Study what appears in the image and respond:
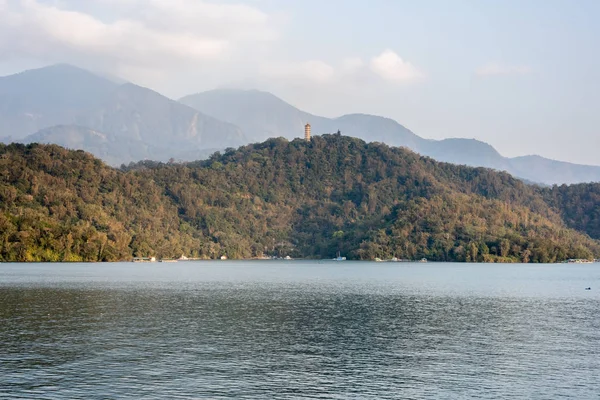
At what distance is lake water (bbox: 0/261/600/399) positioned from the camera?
41.5 m

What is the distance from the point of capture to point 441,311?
275 ft

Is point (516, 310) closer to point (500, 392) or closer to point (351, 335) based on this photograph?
point (351, 335)

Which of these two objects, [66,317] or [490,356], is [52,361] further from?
[490,356]

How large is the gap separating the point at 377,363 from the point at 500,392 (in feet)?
34.6

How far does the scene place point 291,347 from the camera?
5519 cm

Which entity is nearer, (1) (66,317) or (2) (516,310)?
(1) (66,317)

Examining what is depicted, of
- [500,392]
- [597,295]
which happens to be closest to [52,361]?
[500,392]

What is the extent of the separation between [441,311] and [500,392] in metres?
42.9

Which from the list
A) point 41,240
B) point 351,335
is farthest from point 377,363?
point 41,240

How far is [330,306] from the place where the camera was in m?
88.1

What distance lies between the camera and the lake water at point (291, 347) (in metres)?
41.5

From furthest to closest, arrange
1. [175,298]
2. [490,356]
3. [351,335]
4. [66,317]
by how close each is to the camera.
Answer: [175,298] < [66,317] < [351,335] < [490,356]

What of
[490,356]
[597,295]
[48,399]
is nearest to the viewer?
[48,399]

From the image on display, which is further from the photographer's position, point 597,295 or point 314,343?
point 597,295
